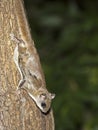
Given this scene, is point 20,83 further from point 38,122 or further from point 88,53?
point 88,53

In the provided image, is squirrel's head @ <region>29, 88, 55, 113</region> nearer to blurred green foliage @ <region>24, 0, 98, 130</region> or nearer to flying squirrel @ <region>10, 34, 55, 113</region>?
flying squirrel @ <region>10, 34, 55, 113</region>

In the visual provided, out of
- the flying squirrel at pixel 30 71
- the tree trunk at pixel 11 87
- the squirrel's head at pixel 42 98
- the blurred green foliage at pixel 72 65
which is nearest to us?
the tree trunk at pixel 11 87

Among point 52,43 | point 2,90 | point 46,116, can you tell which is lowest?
point 52,43

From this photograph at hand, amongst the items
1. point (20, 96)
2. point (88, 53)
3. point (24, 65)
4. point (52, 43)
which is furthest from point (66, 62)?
point (20, 96)

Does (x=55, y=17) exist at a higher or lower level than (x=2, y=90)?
lower

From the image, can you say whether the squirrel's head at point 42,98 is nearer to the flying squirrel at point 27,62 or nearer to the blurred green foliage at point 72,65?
the flying squirrel at point 27,62

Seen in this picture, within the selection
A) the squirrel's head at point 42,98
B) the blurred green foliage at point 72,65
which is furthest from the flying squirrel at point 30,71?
the blurred green foliage at point 72,65

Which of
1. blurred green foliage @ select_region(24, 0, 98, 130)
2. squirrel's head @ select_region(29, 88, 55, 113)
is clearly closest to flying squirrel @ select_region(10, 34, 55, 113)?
squirrel's head @ select_region(29, 88, 55, 113)
